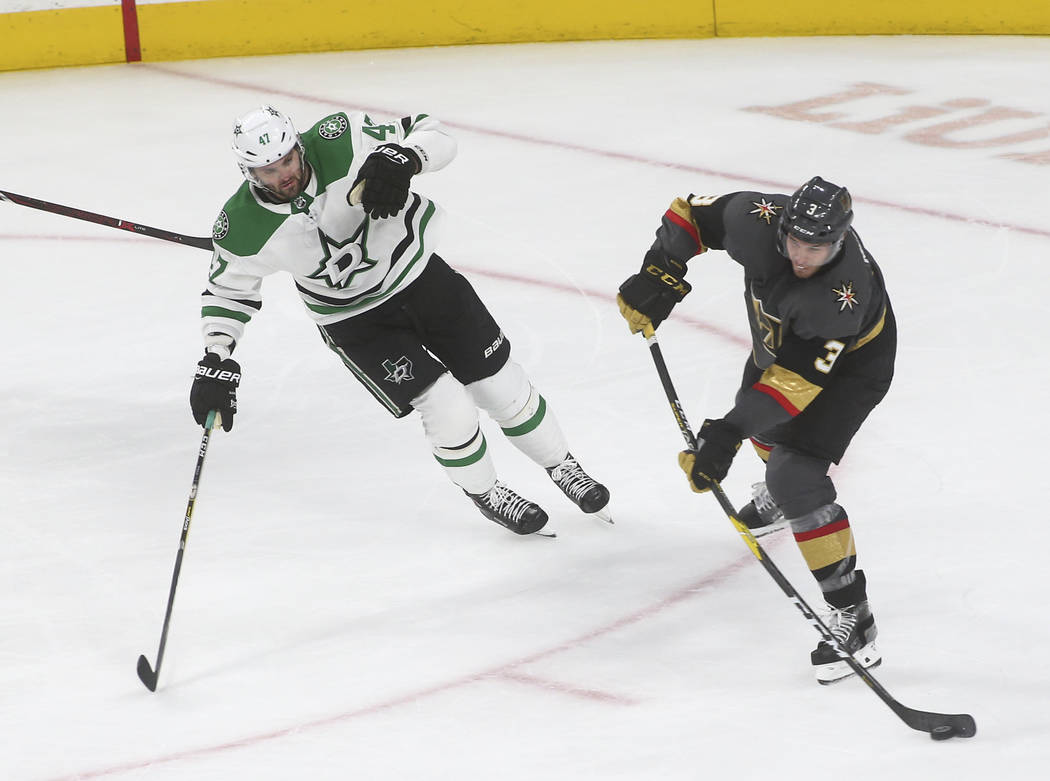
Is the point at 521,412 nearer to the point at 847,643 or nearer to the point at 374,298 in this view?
the point at 374,298

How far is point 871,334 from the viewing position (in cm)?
277

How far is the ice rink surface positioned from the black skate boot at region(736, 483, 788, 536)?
5 centimetres

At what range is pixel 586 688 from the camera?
111 inches

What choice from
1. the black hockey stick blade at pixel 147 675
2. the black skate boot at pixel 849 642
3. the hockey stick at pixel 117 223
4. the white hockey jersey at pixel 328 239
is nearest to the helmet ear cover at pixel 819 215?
the black skate boot at pixel 849 642

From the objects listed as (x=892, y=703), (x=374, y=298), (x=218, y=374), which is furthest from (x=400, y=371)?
(x=892, y=703)

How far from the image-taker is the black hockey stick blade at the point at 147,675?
2.88 m

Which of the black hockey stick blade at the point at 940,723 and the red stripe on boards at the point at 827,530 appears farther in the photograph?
the red stripe on boards at the point at 827,530

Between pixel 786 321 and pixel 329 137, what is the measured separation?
1.16 metres

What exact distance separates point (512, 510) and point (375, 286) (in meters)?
0.66

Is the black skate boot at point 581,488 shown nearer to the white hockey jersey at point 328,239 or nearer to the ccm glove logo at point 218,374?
the white hockey jersey at point 328,239

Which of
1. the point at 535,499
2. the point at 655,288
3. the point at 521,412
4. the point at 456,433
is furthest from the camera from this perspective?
the point at 535,499

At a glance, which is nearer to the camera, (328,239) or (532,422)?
(328,239)

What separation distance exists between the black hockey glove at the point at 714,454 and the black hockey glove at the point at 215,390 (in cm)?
103

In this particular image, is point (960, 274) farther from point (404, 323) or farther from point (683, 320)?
point (404, 323)
